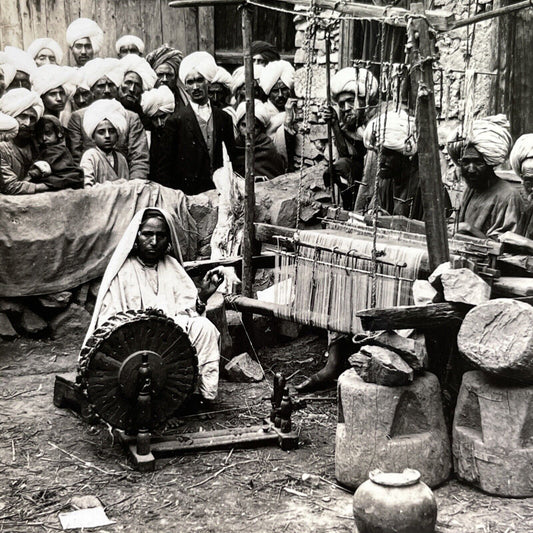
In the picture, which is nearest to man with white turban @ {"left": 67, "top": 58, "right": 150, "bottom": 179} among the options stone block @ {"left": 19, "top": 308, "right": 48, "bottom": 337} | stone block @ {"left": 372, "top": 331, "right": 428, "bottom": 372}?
stone block @ {"left": 19, "top": 308, "right": 48, "bottom": 337}

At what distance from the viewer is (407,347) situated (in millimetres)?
5066

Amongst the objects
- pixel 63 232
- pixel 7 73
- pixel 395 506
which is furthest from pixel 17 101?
pixel 395 506

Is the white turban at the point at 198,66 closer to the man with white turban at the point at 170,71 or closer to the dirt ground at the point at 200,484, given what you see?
the man with white turban at the point at 170,71

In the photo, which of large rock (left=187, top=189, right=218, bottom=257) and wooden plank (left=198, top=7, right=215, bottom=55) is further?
wooden plank (left=198, top=7, right=215, bottom=55)

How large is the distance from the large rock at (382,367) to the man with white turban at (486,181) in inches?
52.4

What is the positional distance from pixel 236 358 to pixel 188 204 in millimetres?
2054

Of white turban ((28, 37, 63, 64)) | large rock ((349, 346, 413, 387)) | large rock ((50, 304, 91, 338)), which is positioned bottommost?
large rock ((50, 304, 91, 338))

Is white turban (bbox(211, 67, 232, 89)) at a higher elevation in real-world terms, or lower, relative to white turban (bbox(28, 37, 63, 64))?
lower

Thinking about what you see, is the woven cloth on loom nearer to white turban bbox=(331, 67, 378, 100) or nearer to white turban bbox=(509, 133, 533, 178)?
white turban bbox=(509, 133, 533, 178)

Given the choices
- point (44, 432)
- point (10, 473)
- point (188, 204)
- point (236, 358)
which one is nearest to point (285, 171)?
point (188, 204)

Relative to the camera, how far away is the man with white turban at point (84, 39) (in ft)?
34.4

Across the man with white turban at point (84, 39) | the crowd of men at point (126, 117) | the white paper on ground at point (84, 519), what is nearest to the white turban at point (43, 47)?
the crowd of men at point (126, 117)

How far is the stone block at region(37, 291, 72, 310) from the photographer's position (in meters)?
7.91

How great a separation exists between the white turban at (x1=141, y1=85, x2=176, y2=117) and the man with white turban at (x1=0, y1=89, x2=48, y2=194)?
1499 mm
